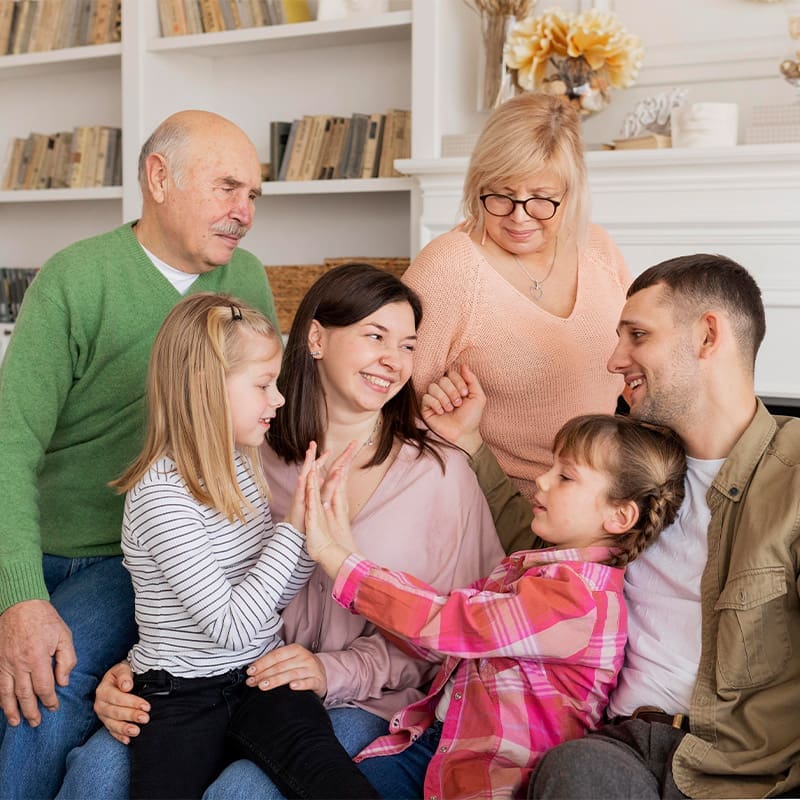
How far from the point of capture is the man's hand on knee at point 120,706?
1.83 m

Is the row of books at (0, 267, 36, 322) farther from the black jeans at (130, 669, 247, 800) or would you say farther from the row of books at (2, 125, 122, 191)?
the black jeans at (130, 669, 247, 800)

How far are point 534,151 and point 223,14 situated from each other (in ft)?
7.83

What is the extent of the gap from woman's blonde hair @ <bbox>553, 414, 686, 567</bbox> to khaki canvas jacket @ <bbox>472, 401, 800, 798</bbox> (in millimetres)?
121

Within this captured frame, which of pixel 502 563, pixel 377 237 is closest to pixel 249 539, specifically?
pixel 502 563

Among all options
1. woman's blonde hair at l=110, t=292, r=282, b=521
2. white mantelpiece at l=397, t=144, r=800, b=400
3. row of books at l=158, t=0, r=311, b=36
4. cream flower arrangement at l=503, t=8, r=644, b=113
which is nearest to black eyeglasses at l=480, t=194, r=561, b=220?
woman's blonde hair at l=110, t=292, r=282, b=521

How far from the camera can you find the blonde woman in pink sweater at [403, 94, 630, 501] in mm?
2234

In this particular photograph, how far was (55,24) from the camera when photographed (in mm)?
4562

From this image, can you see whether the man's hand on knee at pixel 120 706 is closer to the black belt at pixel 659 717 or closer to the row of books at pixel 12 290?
the black belt at pixel 659 717

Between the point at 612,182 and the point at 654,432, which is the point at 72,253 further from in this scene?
the point at 612,182

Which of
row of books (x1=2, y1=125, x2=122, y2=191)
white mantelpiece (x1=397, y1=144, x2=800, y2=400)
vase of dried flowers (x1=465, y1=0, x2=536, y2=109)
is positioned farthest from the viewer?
row of books (x1=2, y1=125, x2=122, y2=191)

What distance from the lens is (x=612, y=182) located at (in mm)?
3230

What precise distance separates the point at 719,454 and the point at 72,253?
134 cm

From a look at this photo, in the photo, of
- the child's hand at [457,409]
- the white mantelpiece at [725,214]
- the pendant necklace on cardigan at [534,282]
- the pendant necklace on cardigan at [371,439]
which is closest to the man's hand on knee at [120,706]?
the pendant necklace on cardigan at [371,439]

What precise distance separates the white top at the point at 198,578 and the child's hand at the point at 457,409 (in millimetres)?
460
